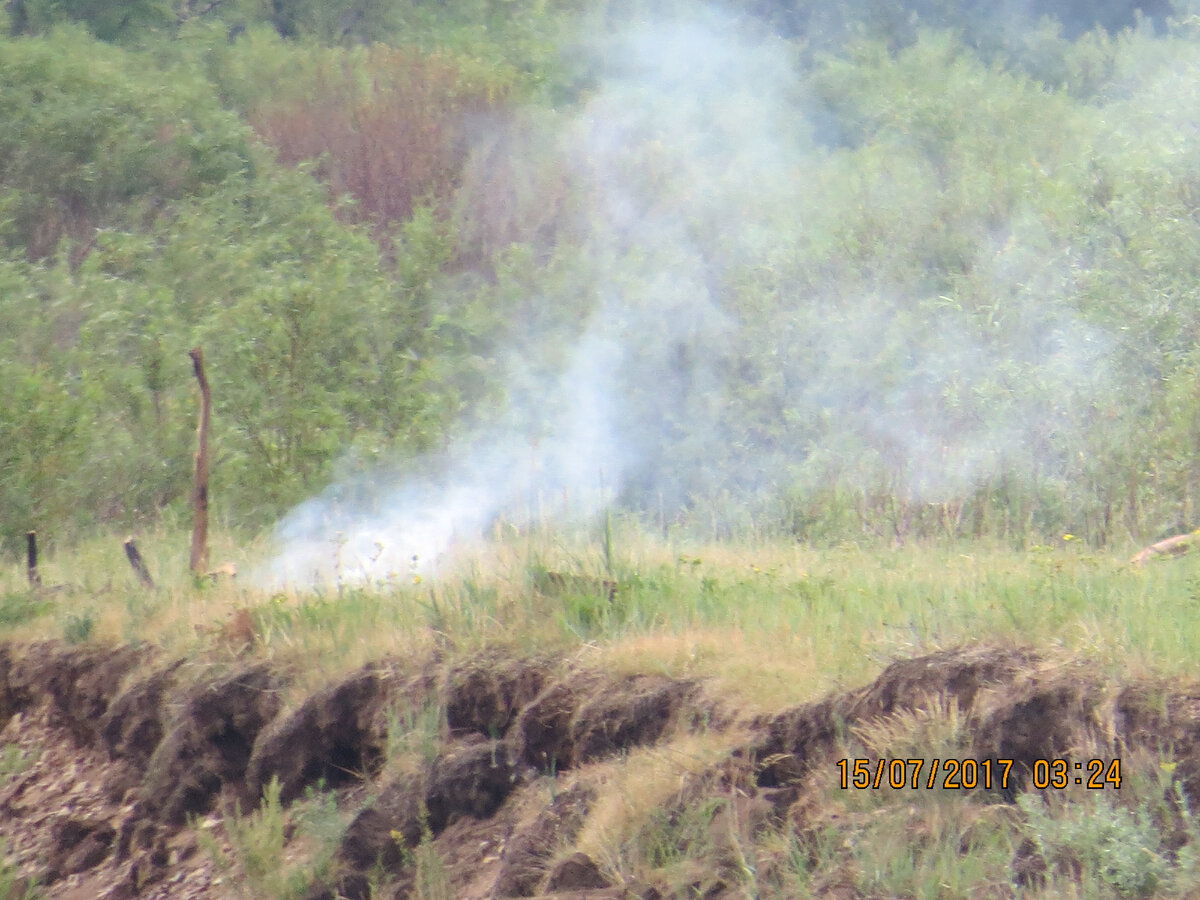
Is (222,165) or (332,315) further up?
(222,165)

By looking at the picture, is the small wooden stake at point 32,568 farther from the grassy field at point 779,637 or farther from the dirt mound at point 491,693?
the dirt mound at point 491,693

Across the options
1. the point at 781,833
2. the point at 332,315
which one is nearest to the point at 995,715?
the point at 781,833

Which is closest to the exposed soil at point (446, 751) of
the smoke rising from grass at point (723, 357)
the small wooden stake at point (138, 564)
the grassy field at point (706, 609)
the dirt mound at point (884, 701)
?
the dirt mound at point (884, 701)

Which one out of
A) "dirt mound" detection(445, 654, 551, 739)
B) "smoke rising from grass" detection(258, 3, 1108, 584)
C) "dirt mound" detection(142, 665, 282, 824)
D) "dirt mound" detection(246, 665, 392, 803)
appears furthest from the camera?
"smoke rising from grass" detection(258, 3, 1108, 584)

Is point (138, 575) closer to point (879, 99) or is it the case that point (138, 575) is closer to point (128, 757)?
point (128, 757)

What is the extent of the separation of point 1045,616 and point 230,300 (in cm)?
1301

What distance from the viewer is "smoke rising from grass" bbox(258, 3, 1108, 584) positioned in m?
10.4

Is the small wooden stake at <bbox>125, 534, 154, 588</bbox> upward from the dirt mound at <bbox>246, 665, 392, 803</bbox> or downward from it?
upward

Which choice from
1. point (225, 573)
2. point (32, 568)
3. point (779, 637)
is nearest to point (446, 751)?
point (779, 637)

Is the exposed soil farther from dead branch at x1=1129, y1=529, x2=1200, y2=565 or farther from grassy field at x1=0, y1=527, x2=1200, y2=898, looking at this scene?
dead branch at x1=1129, y1=529, x2=1200, y2=565

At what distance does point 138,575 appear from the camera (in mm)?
7539
